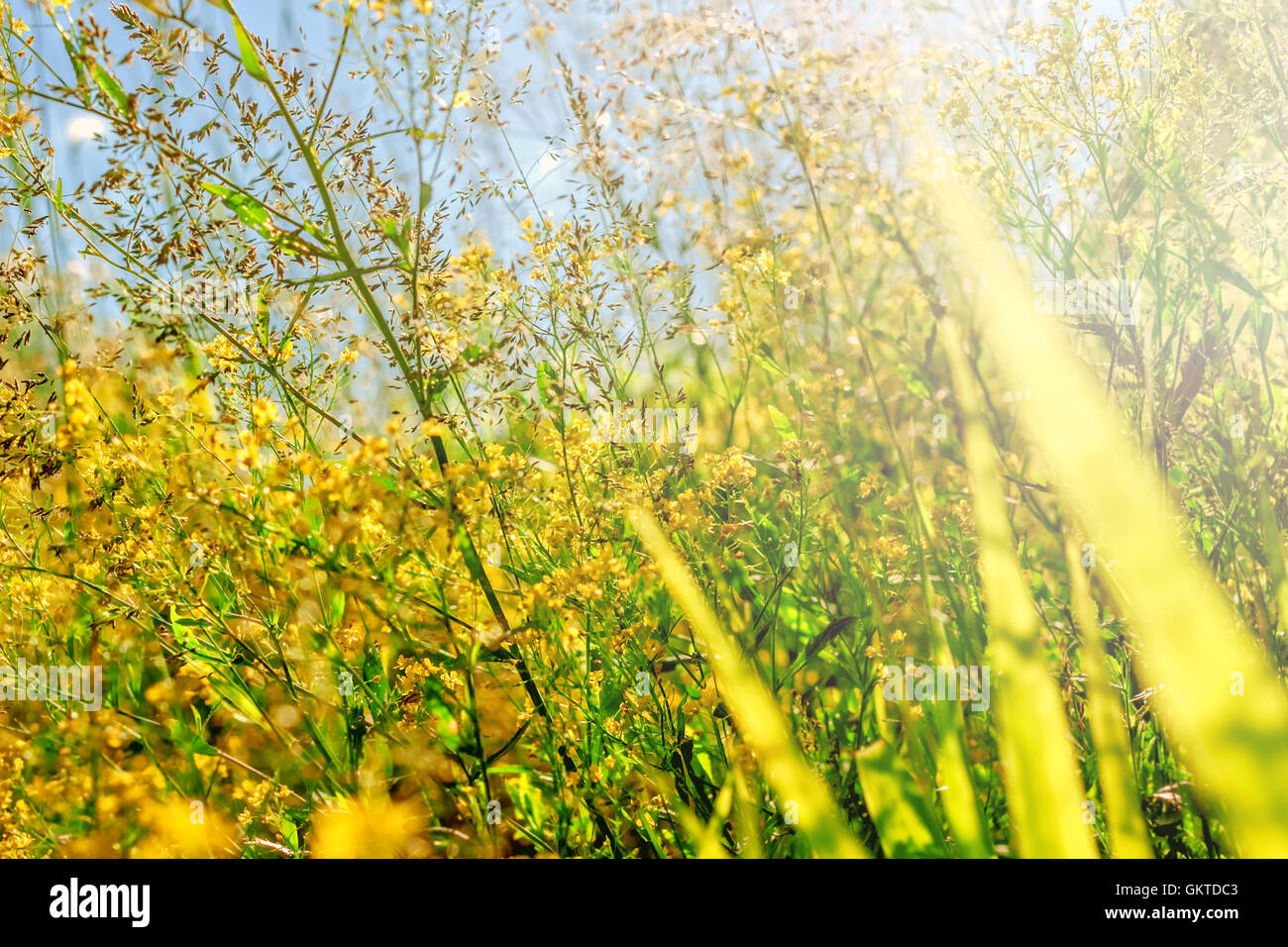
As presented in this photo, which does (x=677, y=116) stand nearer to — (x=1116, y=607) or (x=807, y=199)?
(x=807, y=199)

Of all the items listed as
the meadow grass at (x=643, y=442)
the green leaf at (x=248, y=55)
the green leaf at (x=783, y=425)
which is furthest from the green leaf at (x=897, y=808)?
the green leaf at (x=248, y=55)

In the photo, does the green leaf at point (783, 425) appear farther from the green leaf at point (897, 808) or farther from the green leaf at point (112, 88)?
the green leaf at point (112, 88)

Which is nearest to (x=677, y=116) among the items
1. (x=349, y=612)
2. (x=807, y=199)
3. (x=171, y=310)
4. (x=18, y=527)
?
(x=807, y=199)

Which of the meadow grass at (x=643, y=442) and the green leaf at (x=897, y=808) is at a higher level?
the meadow grass at (x=643, y=442)

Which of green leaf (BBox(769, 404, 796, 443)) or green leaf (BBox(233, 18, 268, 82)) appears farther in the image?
green leaf (BBox(769, 404, 796, 443))

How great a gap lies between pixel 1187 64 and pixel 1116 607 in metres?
0.90

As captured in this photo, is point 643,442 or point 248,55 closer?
point 248,55

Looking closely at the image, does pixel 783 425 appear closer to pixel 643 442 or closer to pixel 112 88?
pixel 643 442

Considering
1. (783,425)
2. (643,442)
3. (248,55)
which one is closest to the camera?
(248,55)

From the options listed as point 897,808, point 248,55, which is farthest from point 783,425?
point 248,55

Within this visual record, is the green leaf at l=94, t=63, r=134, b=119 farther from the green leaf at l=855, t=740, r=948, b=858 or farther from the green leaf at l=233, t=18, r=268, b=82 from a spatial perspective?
the green leaf at l=855, t=740, r=948, b=858

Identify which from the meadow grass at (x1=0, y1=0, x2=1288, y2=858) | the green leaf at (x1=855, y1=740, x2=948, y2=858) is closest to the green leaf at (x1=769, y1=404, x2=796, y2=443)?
the meadow grass at (x1=0, y1=0, x2=1288, y2=858)

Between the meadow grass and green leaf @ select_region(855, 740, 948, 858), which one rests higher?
the meadow grass

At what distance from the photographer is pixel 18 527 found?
1.36 m
